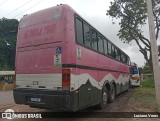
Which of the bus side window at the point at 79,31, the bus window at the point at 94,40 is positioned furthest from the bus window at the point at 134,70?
the bus side window at the point at 79,31

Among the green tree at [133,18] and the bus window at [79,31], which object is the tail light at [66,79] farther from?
the green tree at [133,18]

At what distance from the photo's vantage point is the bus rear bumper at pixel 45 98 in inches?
282

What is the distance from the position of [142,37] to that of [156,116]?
63.5 feet

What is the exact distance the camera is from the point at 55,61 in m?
7.48

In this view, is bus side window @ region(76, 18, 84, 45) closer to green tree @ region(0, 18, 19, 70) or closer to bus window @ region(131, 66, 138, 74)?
bus window @ region(131, 66, 138, 74)

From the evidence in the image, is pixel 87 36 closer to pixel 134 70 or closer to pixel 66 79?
pixel 66 79

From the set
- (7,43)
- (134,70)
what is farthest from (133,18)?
(7,43)

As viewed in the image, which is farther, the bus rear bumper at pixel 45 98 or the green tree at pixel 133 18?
the green tree at pixel 133 18

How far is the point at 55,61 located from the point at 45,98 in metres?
1.21

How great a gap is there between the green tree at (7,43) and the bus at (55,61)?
135ft

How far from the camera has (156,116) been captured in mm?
9047

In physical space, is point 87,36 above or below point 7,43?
below

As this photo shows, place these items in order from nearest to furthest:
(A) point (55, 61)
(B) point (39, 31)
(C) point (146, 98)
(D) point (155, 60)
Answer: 1. (A) point (55, 61)
2. (B) point (39, 31)
3. (D) point (155, 60)
4. (C) point (146, 98)

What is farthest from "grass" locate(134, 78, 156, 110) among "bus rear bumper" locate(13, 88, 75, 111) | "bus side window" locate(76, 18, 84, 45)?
"bus rear bumper" locate(13, 88, 75, 111)
